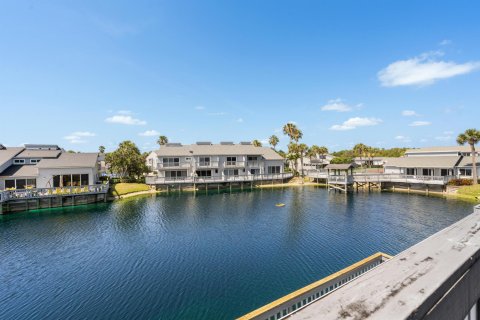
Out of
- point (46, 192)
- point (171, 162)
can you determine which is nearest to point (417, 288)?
point (46, 192)

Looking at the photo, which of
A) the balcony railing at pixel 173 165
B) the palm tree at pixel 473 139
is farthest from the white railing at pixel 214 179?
the palm tree at pixel 473 139

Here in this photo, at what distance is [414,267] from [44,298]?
59.8ft

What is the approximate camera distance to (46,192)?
3459cm

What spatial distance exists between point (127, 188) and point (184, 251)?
31.7m

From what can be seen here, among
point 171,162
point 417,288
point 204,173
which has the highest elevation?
point 171,162

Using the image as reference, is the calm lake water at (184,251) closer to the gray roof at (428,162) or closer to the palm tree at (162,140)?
the gray roof at (428,162)

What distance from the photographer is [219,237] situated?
864 inches

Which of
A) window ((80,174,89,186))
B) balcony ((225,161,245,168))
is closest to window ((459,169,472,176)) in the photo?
balcony ((225,161,245,168))

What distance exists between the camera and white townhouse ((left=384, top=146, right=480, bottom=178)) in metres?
41.6

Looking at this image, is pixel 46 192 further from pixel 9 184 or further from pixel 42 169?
pixel 9 184

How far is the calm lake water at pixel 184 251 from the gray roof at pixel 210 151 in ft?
66.5

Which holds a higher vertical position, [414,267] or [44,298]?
[414,267]

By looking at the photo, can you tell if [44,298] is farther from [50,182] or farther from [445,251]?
[50,182]

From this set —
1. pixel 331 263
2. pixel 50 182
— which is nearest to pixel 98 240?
pixel 331 263
